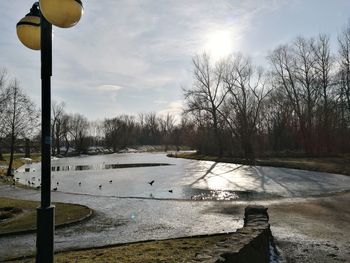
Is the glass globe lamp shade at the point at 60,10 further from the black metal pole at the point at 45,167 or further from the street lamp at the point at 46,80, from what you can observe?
the black metal pole at the point at 45,167

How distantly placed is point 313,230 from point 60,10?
9538 millimetres

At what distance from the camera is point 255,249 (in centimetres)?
654

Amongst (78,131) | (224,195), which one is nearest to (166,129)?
(78,131)

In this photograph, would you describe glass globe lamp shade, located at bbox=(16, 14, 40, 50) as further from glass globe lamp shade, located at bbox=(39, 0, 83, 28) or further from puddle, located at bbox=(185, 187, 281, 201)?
puddle, located at bbox=(185, 187, 281, 201)

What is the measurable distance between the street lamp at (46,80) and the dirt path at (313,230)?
18.8ft

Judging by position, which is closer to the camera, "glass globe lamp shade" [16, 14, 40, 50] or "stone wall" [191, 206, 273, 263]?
"glass globe lamp shade" [16, 14, 40, 50]

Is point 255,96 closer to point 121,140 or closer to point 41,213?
point 41,213

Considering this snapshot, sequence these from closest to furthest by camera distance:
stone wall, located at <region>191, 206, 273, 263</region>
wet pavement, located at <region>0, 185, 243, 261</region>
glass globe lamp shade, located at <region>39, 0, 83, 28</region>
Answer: glass globe lamp shade, located at <region>39, 0, 83, 28</region>
stone wall, located at <region>191, 206, 273, 263</region>
wet pavement, located at <region>0, 185, 243, 261</region>

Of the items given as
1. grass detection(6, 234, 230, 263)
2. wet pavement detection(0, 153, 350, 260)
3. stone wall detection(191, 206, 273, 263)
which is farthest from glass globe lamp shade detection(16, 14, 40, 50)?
wet pavement detection(0, 153, 350, 260)

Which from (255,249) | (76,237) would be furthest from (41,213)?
(76,237)

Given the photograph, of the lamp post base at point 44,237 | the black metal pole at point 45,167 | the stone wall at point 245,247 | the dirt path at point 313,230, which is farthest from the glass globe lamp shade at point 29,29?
the dirt path at point 313,230

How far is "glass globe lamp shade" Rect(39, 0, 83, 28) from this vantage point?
3484mm

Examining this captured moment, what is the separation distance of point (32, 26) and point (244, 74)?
53.6 m

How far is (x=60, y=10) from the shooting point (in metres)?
3.50
